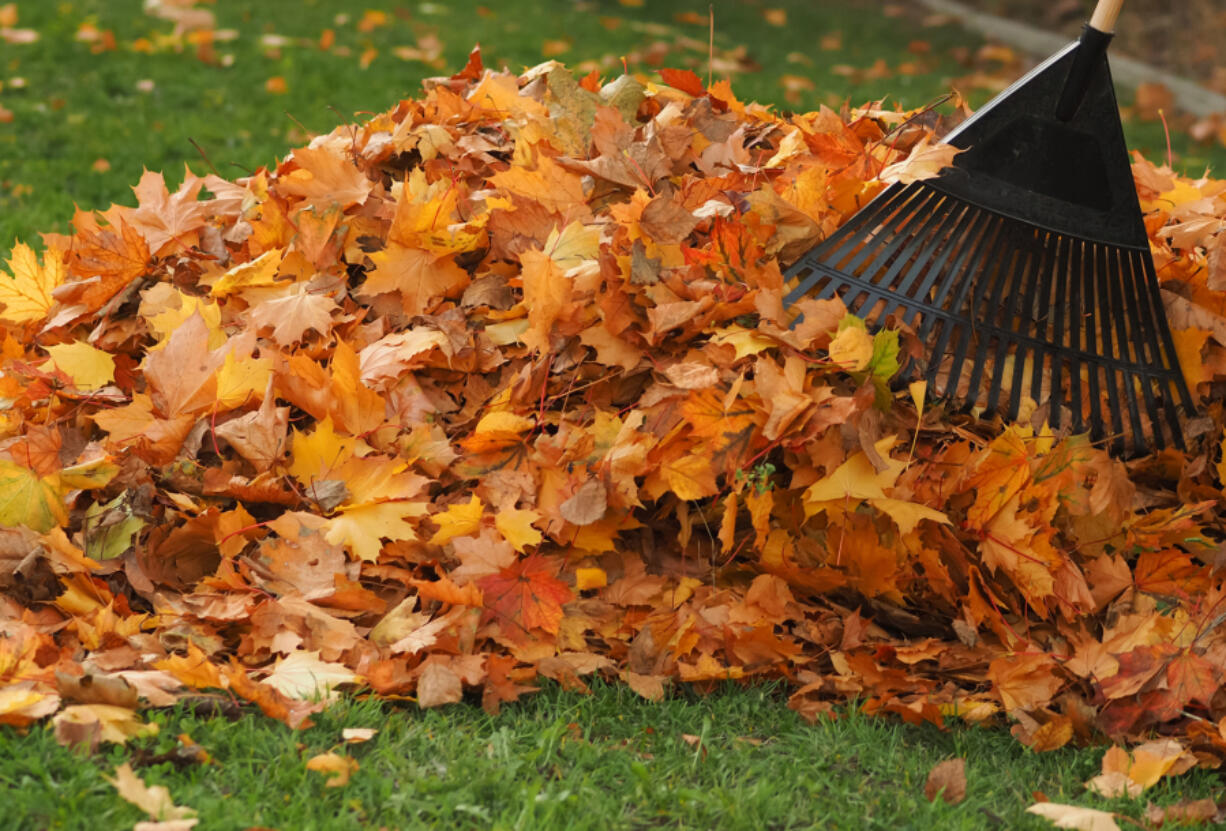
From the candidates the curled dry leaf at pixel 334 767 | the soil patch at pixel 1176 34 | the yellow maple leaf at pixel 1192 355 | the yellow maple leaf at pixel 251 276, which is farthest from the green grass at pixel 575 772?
the soil patch at pixel 1176 34

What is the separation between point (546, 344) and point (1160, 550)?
1.26 m

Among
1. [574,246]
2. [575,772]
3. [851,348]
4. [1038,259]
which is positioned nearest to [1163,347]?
[1038,259]

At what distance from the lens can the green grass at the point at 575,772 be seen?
5.07ft

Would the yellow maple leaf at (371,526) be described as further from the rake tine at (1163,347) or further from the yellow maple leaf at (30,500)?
the rake tine at (1163,347)

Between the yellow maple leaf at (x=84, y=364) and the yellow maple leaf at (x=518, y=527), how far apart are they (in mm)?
963

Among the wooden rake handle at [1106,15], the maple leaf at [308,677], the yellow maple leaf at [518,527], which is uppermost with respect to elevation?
the wooden rake handle at [1106,15]

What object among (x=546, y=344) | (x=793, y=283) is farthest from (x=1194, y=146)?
(x=546, y=344)

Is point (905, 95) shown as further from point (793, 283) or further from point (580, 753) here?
point (580, 753)

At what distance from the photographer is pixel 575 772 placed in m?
1.69

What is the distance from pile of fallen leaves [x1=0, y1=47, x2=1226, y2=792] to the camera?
193cm

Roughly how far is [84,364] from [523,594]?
3.63 ft

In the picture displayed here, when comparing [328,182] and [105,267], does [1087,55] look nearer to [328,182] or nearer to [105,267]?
[328,182]

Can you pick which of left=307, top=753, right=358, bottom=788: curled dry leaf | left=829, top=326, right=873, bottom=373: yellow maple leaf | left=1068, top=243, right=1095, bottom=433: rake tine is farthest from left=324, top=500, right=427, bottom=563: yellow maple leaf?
left=1068, top=243, right=1095, bottom=433: rake tine

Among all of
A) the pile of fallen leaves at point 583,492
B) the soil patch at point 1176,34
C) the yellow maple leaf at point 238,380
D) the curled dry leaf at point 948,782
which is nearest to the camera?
the curled dry leaf at point 948,782
